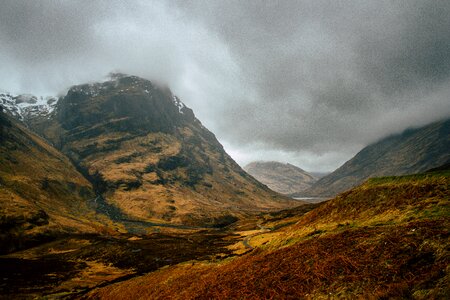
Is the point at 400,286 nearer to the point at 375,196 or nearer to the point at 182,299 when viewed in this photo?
the point at 182,299

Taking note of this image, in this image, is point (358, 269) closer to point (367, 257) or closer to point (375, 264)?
point (375, 264)

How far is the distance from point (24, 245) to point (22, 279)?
289ft

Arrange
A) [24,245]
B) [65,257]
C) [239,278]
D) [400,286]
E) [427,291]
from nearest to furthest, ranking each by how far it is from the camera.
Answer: [427,291], [400,286], [239,278], [65,257], [24,245]

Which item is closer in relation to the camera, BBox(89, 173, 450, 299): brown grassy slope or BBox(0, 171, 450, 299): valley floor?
BBox(89, 173, 450, 299): brown grassy slope

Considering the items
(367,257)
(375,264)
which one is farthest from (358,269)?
(367,257)

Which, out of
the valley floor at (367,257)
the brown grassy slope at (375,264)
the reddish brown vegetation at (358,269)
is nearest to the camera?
the reddish brown vegetation at (358,269)

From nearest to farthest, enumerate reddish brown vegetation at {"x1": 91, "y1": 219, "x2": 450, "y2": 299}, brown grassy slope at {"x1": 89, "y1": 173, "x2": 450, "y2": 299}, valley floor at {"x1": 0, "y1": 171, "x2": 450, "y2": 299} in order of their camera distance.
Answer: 1. reddish brown vegetation at {"x1": 91, "y1": 219, "x2": 450, "y2": 299}
2. brown grassy slope at {"x1": 89, "y1": 173, "x2": 450, "y2": 299}
3. valley floor at {"x1": 0, "y1": 171, "x2": 450, "y2": 299}

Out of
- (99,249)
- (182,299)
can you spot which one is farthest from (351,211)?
(99,249)

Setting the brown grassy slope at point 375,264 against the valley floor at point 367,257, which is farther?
the valley floor at point 367,257

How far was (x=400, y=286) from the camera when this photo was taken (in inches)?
335

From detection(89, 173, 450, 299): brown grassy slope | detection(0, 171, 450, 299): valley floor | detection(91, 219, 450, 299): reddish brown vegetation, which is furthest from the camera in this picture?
detection(0, 171, 450, 299): valley floor

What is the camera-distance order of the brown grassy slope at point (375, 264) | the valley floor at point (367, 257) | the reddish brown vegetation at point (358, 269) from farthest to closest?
1. the valley floor at point (367, 257)
2. the brown grassy slope at point (375, 264)
3. the reddish brown vegetation at point (358, 269)

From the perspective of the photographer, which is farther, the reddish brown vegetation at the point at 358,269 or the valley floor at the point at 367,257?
the valley floor at the point at 367,257

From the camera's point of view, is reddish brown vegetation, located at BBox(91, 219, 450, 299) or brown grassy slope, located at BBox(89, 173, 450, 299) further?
brown grassy slope, located at BBox(89, 173, 450, 299)
